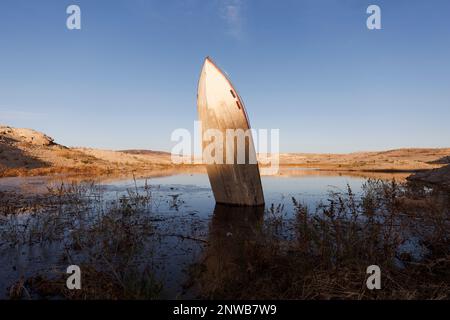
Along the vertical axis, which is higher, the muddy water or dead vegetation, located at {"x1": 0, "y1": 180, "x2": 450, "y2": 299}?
dead vegetation, located at {"x1": 0, "y1": 180, "x2": 450, "y2": 299}

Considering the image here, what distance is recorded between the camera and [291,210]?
847 cm

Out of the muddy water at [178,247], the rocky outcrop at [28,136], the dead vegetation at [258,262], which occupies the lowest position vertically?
the muddy water at [178,247]

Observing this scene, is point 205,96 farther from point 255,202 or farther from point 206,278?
point 206,278

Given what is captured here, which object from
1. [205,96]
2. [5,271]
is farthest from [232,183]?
[5,271]

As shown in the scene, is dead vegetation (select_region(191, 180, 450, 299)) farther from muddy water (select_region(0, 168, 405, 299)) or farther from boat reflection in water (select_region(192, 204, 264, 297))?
muddy water (select_region(0, 168, 405, 299))

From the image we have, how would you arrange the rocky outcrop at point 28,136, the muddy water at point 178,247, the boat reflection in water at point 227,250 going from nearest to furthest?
the boat reflection in water at point 227,250 → the muddy water at point 178,247 → the rocky outcrop at point 28,136

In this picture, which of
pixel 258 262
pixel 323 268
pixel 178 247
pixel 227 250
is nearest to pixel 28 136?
pixel 178 247

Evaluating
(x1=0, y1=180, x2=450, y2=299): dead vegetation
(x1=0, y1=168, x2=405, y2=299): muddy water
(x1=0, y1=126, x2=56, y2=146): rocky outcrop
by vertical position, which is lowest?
(x1=0, y1=168, x2=405, y2=299): muddy water

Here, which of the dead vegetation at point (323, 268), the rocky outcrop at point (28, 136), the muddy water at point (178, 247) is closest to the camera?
the dead vegetation at point (323, 268)

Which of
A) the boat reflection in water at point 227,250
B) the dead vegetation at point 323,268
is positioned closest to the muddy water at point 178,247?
the boat reflection in water at point 227,250

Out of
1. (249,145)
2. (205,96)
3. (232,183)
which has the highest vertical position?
(205,96)

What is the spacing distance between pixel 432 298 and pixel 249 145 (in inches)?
234

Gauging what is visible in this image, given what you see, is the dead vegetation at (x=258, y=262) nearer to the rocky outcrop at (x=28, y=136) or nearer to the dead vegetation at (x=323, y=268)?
the dead vegetation at (x=323, y=268)

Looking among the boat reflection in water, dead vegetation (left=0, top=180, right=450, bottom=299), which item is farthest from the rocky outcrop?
the boat reflection in water
